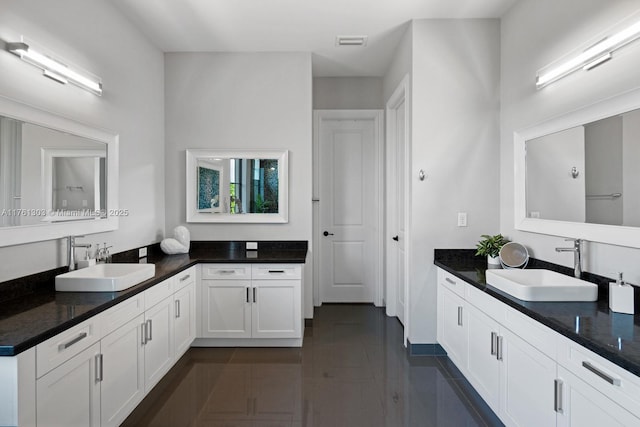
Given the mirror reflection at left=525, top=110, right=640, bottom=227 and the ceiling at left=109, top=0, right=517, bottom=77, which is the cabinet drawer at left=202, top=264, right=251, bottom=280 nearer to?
the ceiling at left=109, top=0, right=517, bottom=77

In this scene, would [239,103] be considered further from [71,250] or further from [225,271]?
[71,250]

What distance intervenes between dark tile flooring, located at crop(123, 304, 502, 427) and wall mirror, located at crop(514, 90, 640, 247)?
4.26 ft

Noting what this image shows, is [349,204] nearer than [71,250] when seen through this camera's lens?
No

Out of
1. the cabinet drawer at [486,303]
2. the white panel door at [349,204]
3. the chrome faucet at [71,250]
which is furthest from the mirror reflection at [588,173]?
the chrome faucet at [71,250]

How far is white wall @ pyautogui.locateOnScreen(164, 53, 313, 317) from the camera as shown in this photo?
3832mm

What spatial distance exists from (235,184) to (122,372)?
2.12 m

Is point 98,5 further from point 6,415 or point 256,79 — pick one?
point 6,415

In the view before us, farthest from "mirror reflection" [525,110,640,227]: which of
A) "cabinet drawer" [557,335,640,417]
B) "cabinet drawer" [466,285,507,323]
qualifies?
"cabinet drawer" [557,335,640,417]

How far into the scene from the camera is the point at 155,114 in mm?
3635

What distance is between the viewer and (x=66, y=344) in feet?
5.30

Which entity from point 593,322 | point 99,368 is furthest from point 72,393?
point 593,322

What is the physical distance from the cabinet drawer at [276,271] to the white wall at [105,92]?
3.54 ft

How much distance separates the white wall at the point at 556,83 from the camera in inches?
75.7

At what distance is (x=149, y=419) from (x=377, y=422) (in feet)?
4.65
